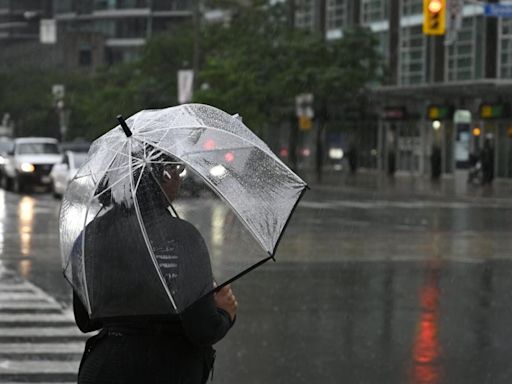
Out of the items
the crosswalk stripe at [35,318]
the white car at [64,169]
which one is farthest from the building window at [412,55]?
the crosswalk stripe at [35,318]

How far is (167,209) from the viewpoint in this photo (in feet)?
15.8

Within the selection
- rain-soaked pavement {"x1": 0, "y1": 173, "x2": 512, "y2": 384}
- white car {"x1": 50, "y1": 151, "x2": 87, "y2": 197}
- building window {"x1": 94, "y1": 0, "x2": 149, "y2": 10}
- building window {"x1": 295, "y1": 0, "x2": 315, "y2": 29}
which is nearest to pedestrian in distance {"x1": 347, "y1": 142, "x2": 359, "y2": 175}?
building window {"x1": 295, "y1": 0, "x2": 315, "y2": 29}

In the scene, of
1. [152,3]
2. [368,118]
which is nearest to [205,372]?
[368,118]

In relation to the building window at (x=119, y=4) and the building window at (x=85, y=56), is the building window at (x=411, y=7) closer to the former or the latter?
the building window at (x=85, y=56)

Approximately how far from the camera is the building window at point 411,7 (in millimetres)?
61094

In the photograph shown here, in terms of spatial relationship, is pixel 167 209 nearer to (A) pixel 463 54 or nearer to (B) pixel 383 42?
(A) pixel 463 54

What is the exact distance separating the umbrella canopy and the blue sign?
29401 millimetres

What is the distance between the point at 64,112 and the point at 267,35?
17.0 metres

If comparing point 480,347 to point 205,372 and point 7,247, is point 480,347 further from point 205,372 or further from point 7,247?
point 7,247

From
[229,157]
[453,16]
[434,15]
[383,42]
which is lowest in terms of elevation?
[229,157]

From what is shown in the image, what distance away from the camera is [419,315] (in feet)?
42.5

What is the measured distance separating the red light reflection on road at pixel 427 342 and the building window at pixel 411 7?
155 ft

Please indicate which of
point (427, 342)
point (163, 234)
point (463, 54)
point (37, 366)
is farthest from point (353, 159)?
point (163, 234)

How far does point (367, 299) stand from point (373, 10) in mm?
53182
